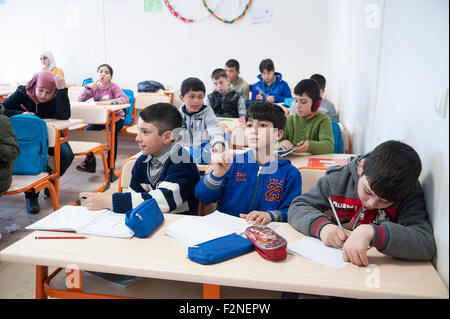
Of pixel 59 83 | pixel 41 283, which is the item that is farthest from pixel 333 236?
pixel 59 83

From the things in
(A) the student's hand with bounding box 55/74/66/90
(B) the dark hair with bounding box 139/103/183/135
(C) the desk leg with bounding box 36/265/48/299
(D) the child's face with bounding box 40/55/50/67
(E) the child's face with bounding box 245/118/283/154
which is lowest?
(C) the desk leg with bounding box 36/265/48/299

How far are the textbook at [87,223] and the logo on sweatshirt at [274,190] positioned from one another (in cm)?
61

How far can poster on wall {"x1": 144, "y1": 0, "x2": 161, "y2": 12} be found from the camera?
632 centimetres

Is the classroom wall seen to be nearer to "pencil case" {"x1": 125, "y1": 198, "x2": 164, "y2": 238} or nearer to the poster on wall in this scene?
the poster on wall

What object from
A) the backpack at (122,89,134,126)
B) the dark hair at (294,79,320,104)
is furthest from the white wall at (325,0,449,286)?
the backpack at (122,89,134,126)

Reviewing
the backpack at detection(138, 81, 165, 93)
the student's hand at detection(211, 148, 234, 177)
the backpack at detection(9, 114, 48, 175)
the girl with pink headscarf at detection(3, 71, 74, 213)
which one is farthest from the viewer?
the backpack at detection(138, 81, 165, 93)

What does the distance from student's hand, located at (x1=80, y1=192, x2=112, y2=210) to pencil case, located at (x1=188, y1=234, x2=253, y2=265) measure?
469 mm

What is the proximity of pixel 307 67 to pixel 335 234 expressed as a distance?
5.41 metres

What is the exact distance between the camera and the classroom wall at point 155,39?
6141 millimetres

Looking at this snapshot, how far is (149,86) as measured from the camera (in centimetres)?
606

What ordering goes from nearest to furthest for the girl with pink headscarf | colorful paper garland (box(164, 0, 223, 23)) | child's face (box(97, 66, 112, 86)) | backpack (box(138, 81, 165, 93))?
the girl with pink headscarf → child's face (box(97, 66, 112, 86)) → backpack (box(138, 81, 165, 93)) → colorful paper garland (box(164, 0, 223, 23))

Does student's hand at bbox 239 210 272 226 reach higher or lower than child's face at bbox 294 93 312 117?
lower

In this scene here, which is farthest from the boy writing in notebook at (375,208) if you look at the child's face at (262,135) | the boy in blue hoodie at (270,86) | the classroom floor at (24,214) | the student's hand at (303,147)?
the boy in blue hoodie at (270,86)

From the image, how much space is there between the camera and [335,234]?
1149 mm
